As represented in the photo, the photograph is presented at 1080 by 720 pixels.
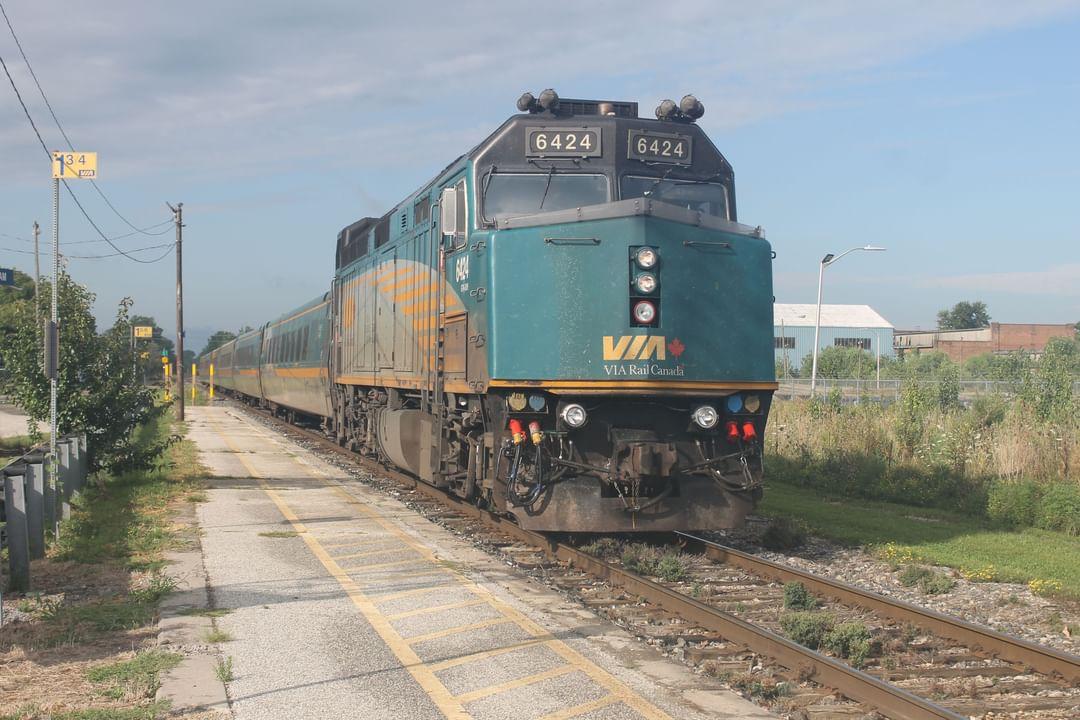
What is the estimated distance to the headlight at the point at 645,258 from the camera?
9500 mm

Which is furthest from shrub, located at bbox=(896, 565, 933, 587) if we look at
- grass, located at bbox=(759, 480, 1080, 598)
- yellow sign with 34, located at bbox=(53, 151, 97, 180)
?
yellow sign with 34, located at bbox=(53, 151, 97, 180)

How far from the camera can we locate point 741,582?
9.25m

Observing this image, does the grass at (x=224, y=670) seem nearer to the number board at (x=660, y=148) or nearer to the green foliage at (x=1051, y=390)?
the number board at (x=660, y=148)

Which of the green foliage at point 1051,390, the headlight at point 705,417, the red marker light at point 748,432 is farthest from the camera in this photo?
the green foliage at point 1051,390

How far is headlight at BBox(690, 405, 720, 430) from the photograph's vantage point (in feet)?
32.0

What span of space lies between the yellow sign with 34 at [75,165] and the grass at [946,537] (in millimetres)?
9391

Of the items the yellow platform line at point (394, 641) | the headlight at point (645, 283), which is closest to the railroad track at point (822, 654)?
the yellow platform line at point (394, 641)

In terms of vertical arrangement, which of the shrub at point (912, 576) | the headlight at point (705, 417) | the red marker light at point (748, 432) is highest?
the headlight at point (705, 417)

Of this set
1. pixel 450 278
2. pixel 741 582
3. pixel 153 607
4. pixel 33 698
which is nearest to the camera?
pixel 33 698

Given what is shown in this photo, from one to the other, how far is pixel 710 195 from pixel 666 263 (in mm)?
1373

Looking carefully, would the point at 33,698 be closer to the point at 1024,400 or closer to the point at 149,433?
the point at 1024,400

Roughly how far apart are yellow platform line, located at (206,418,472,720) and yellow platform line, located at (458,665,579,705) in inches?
3.3

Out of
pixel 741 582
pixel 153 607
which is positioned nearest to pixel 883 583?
pixel 741 582

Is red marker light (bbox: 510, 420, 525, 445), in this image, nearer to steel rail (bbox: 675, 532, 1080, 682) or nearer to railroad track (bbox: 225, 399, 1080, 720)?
railroad track (bbox: 225, 399, 1080, 720)
